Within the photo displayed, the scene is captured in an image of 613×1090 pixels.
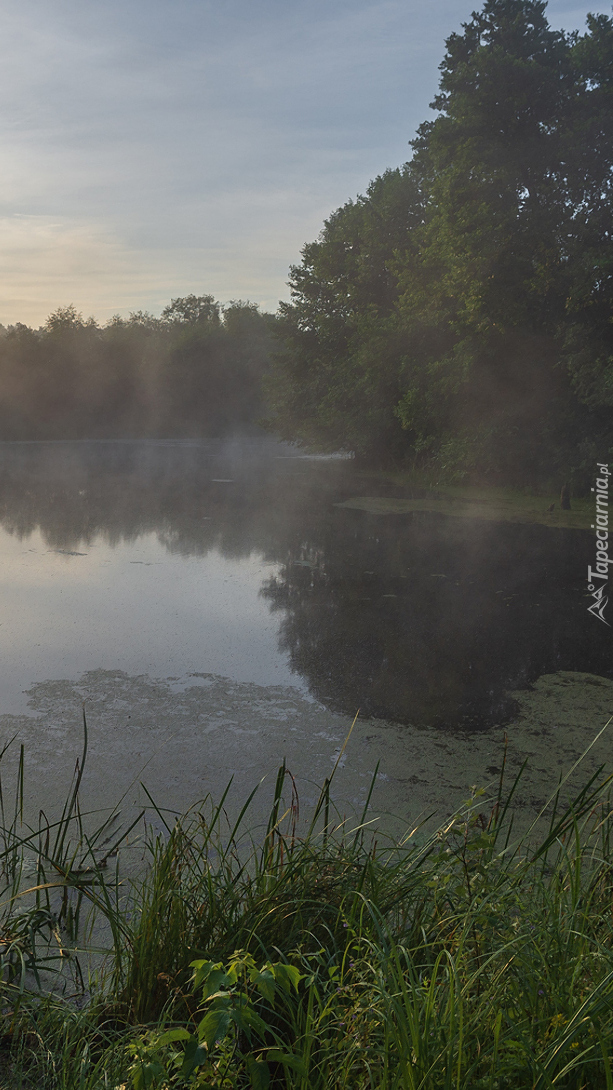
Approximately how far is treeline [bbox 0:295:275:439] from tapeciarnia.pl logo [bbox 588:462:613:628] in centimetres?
3081

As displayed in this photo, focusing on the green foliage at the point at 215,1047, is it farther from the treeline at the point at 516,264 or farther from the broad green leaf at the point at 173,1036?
the treeline at the point at 516,264

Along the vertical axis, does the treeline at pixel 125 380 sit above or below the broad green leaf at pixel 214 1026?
above

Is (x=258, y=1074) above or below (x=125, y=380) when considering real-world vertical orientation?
below

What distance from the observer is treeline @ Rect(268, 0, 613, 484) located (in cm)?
1486

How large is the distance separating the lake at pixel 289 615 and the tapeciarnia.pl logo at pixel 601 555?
0.49 ft

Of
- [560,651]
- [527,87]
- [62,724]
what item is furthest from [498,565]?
[527,87]

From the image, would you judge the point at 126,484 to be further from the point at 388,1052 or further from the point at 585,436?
the point at 388,1052

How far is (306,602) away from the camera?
7207mm

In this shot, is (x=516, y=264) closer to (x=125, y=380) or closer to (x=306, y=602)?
(x=306, y=602)

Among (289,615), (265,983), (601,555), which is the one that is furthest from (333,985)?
(601,555)

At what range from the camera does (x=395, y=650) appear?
5797mm

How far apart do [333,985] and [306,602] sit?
542cm

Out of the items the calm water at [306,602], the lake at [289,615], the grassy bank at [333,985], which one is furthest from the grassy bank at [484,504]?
the grassy bank at [333,985]

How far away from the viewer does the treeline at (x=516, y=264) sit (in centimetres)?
1486
